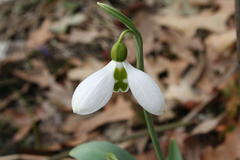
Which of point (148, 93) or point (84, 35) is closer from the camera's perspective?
point (148, 93)

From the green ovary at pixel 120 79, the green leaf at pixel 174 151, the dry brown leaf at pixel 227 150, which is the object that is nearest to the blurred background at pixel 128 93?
the dry brown leaf at pixel 227 150

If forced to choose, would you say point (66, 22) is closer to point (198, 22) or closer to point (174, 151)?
point (198, 22)

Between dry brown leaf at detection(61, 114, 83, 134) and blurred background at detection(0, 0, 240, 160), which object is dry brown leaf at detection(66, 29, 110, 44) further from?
dry brown leaf at detection(61, 114, 83, 134)

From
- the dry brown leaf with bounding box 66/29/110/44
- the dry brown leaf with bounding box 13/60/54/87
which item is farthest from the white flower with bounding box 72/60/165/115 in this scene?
the dry brown leaf with bounding box 66/29/110/44

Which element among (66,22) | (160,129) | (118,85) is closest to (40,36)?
(66,22)

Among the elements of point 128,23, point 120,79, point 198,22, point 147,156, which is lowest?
point 147,156

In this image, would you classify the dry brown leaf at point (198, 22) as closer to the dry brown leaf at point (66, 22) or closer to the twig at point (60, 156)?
the dry brown leaf at point (66, 22)
